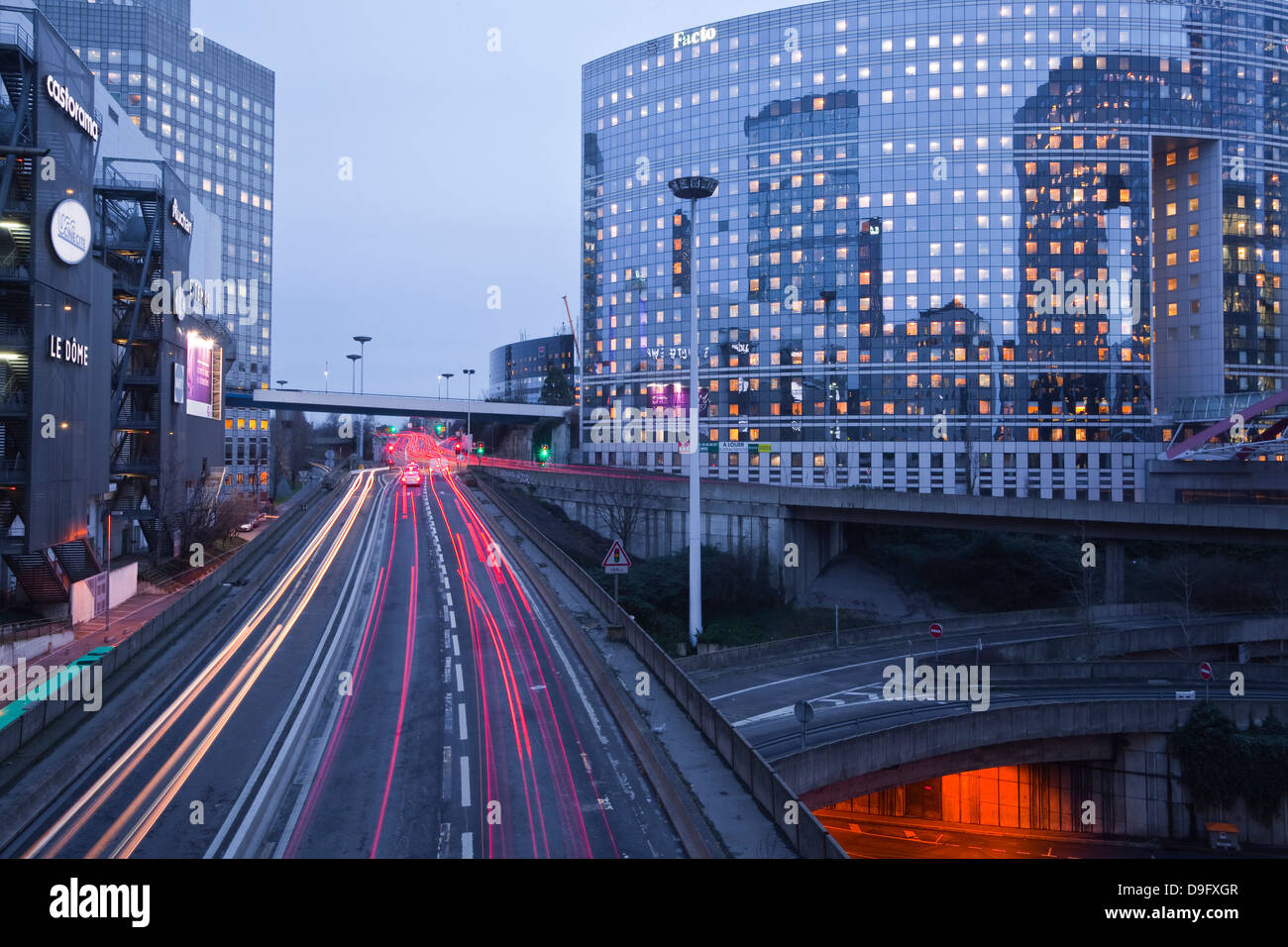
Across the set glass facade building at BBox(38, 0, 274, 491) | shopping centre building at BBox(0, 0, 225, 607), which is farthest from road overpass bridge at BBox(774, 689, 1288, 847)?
glass facade building at BBox(38, 0, 274, 491)

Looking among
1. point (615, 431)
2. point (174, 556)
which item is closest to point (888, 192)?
point (615, 431)

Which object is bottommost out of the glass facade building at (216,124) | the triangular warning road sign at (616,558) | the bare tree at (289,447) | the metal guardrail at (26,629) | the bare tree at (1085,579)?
the bare tree at (1085,579)

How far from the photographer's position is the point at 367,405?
95.2 m

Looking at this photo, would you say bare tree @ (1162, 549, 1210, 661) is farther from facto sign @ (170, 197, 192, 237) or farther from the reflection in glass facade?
facto sign @ (170, 197, 192, 237)

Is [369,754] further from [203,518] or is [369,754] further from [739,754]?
[203,518]

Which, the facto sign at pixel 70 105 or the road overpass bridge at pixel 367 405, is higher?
the facto sign at pixel 70 105

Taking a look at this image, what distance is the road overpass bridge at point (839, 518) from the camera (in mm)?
39562

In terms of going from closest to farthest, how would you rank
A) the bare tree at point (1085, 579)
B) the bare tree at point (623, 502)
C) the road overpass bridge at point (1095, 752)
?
the road overpass bridge at point (1095, 752) → the bare tree at point (1085, 579) → the bare tree at point (623, 502)

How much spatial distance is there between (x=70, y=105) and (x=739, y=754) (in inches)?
1314
